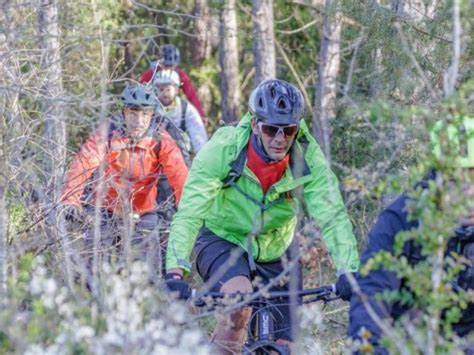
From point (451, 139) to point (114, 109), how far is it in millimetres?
4953

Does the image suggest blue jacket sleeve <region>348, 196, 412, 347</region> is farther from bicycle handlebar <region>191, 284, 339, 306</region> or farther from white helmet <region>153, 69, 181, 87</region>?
white helmet <region>153, 69, 181, 87</region>

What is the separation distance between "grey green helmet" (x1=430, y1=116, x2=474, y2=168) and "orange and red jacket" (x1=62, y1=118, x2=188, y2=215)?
329 centimetres

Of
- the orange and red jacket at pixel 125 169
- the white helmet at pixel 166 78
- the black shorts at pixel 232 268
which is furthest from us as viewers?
the white helmet at pixel 166 78

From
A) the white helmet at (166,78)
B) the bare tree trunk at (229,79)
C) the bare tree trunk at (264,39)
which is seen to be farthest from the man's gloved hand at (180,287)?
the bare tree trunk at (229,79)

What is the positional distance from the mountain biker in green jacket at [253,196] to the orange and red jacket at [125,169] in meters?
0.66

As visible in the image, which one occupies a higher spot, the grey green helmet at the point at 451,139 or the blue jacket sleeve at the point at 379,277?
the grey green helmet at the point at 451,139

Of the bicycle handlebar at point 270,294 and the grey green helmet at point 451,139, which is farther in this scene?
the bicycle handlebar at point 270,294

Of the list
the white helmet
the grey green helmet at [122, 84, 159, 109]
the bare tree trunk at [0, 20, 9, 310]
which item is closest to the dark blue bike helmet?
the white helmet

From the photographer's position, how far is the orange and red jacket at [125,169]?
8688mm

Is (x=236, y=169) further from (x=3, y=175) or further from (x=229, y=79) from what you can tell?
(x=229, y=79)

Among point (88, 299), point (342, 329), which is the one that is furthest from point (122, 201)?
point (88, 299)

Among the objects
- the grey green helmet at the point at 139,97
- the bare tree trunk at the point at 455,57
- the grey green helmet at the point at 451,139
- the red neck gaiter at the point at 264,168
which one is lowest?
the red neck gaiter at the point at 264,168

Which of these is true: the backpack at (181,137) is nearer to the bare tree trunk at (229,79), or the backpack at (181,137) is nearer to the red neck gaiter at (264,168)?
the red neck gaiter at (264,168)

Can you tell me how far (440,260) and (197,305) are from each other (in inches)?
72.5
